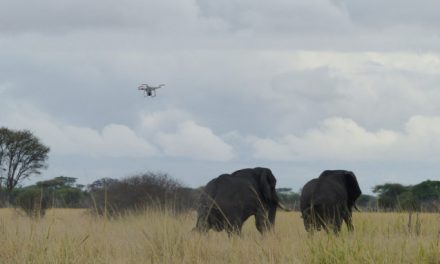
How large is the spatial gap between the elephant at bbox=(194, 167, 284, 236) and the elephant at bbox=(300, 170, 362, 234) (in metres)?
0.63

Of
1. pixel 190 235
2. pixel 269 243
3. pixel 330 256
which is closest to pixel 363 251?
pixel 330 256

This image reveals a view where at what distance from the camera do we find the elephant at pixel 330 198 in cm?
1327

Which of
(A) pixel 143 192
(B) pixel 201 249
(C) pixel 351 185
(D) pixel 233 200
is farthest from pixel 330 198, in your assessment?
(A) pixel 143 192

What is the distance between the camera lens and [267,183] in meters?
13.7

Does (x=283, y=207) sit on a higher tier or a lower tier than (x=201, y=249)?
higher

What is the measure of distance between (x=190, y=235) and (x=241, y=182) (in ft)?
7.94

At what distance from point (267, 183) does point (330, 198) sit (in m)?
1.06

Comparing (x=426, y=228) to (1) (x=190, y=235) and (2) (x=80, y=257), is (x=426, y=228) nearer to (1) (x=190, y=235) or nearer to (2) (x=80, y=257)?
(1) (x=190, y=235)

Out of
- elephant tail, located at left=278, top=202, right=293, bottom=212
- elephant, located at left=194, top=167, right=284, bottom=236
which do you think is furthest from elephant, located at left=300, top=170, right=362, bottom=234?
elephant, located at left=194, top=167, right=284, bottom=236

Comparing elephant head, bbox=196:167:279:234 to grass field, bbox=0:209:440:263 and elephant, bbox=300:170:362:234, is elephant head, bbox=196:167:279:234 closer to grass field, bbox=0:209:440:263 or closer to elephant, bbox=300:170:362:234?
elephant, bbox=300:170:362:234

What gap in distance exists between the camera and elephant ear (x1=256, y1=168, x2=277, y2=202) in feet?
44.8

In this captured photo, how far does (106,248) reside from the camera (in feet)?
34.3

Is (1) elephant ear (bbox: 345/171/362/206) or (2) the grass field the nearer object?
(2) the grass field

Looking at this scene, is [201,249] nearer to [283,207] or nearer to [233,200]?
[233,200]
